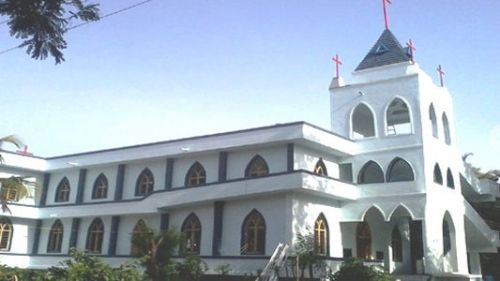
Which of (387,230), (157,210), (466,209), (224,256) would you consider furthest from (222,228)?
(466,209)

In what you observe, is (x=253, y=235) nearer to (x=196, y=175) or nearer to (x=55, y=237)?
(x=196, y=175)

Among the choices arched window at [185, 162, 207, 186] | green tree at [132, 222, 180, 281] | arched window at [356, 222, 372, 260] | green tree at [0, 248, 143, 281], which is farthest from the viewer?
arched window at [185, 162, 207, 186]

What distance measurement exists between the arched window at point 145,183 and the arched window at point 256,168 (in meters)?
6.15

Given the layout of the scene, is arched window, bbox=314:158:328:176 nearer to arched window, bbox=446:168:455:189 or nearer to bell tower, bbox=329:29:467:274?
bell tower, bbox=329:29:467:274

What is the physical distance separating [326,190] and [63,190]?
17006mm

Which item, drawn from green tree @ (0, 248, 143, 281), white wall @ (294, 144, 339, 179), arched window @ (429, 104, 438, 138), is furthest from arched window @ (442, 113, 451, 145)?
green tree @ (0, 248, 143, 281)

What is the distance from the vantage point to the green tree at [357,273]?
15734mm

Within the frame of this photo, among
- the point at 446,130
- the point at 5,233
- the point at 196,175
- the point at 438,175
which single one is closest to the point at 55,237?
the point at 5,233

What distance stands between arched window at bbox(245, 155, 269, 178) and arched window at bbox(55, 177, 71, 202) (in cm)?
1283

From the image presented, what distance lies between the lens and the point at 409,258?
73.8 ft

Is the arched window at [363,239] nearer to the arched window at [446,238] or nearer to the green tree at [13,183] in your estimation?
the arched window at [446,238]

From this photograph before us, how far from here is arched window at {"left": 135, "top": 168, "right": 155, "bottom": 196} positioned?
26.0m

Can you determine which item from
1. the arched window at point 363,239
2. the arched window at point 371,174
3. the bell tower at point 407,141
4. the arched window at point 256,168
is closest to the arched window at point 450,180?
the bell tower at point 407,141

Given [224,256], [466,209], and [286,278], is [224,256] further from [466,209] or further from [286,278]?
[466,209]
